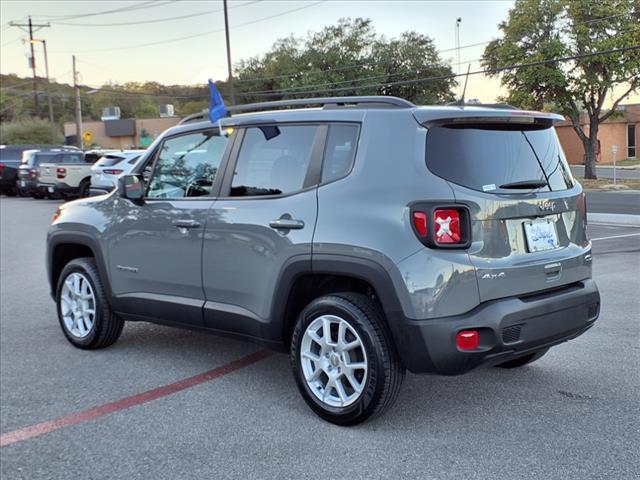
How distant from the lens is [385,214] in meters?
3.73

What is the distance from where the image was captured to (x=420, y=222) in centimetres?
361

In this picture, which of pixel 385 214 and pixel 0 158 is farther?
pixel 0 158

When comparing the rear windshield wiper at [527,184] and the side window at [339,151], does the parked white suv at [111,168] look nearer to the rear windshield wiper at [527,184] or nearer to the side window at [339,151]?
the side window at [339,151]

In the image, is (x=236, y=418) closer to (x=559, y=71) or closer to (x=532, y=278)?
(x=532, y=278)

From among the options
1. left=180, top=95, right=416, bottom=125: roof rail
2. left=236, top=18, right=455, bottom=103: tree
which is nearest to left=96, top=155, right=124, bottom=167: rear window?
left=180, top=95, right=416, bottom=125: roof rail

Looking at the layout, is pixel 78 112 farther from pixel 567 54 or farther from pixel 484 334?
pixel 484 334

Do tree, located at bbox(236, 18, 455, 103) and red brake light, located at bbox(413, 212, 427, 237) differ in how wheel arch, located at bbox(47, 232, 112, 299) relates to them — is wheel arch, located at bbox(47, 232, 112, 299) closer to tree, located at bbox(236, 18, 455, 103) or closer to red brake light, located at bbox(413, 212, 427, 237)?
red brake light, located at bbox(413, 212, 427, 237)

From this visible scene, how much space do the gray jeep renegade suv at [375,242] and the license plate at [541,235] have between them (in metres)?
0.01

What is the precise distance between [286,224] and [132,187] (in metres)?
1.63

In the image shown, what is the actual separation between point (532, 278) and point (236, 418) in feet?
6.39

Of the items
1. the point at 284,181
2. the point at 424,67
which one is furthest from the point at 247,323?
the point at 424,67

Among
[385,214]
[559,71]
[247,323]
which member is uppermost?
[559,71]

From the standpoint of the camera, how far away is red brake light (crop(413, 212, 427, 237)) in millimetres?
3602

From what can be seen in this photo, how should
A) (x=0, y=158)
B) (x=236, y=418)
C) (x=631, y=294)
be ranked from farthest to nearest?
1. (x=0, y=158)
2. (x=631, y=294)
3. (x=236, y=418)
